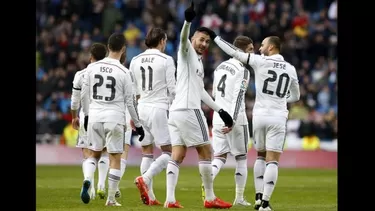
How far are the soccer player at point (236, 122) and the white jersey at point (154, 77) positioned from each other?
81 centimetres

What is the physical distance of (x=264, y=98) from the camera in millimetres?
10719

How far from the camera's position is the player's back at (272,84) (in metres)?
10.6

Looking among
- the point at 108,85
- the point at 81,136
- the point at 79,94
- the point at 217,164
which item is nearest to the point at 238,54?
the point at 108,85

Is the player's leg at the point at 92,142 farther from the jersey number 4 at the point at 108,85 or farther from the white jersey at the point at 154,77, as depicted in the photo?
the white jersey at the point at 154,77

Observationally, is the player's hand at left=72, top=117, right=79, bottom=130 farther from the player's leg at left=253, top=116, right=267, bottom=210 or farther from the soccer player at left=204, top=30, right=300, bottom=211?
the soccer player at left=204, top=30, right=300, bottom=211

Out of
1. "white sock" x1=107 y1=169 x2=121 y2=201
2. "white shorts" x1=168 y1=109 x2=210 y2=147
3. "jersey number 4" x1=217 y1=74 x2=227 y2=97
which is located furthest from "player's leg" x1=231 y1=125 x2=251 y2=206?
"white sock" x1=107 y1=169 x2=121 y2=201

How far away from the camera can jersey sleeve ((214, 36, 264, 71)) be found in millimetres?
10180

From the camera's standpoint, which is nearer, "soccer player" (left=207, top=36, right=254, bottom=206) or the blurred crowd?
"soccer player" (left=207, top=36, right=254, bottom=206)

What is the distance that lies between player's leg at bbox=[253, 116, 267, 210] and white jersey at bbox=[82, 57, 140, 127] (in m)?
1.46
